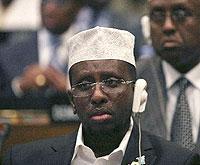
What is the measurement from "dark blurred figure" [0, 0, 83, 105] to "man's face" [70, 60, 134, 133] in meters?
0.93

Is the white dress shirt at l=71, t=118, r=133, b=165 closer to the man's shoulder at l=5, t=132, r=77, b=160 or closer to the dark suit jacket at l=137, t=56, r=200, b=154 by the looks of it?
the man's shoulder at l=5, t=132, r=77, b=160

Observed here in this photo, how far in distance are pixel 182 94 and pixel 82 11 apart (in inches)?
24.7

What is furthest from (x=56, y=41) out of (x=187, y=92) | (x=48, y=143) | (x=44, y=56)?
(x=48, y=143)

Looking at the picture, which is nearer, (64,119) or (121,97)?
(121,97)

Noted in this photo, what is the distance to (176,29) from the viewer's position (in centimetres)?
231

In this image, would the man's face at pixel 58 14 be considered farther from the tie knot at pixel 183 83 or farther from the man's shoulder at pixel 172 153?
the man's shoulder at pixel 172 153

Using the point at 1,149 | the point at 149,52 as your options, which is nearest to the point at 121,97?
the point at 149,52

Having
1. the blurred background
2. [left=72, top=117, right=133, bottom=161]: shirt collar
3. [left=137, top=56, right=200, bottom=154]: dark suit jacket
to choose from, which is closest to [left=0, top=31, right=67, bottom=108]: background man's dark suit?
the blurred background

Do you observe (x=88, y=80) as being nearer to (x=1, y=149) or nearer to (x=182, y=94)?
(x=182, y=94)

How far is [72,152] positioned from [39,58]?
0.96 m

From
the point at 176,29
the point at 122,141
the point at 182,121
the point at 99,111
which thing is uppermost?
the point at 176,29

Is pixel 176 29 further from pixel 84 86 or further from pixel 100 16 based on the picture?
pixel 84 86

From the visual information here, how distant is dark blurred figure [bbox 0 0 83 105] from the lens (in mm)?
2662

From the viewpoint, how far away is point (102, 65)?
5.61 ft
